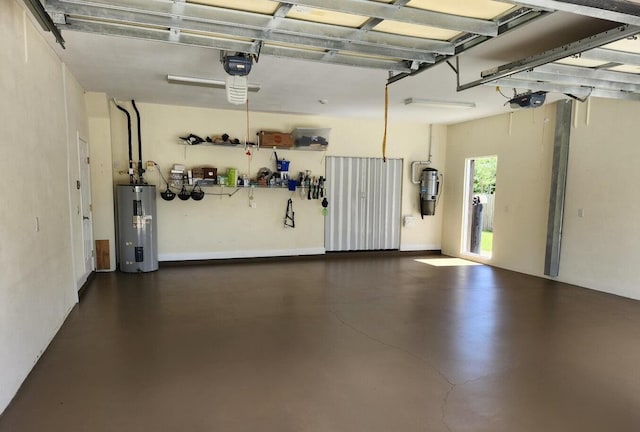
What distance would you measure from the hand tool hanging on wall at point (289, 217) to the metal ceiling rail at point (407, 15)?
5.21 metres

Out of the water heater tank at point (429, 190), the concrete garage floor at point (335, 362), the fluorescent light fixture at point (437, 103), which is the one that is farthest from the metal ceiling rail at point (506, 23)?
the water heater tank at point (429, 190)

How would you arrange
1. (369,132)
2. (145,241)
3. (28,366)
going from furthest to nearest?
(369,132), (145,241), (28,366)

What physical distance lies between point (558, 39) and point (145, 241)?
615cm

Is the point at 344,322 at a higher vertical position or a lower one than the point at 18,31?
lower

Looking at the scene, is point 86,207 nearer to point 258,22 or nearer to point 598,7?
point 258,22

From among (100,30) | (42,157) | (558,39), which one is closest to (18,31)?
(100,30)

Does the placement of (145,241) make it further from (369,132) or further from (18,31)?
(369,132)

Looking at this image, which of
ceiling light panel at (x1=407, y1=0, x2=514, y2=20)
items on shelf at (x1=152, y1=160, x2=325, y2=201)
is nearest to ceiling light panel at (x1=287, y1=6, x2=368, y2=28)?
ceiling light panel at (x1=407, y1=0, x2=514, y2=20)

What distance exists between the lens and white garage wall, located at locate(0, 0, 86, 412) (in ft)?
8.38

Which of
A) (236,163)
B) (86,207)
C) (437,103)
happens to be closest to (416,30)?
(437,103)

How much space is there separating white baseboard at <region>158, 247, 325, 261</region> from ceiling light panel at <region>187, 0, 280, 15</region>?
5.20m

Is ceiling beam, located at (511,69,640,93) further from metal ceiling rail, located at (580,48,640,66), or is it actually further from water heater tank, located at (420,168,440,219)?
water heater tank, located at (420,168,440,219)

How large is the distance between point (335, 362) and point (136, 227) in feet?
14.7

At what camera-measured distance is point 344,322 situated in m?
4.10
